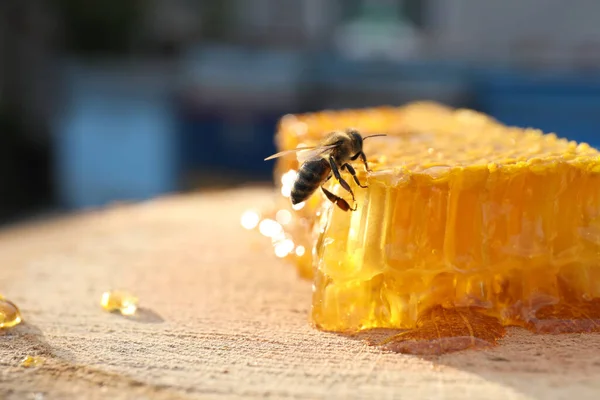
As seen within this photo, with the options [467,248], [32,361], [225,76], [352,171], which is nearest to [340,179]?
[352,171]

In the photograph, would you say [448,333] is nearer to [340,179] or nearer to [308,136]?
[340,179]

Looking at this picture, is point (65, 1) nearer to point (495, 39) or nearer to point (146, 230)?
point (495, 39)

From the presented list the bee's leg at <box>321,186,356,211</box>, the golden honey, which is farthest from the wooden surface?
the bee's leg at <box>321,186,356,211</box>

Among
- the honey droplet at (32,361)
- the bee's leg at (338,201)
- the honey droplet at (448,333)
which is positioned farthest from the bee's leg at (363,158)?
the honey droplet at (32,361)

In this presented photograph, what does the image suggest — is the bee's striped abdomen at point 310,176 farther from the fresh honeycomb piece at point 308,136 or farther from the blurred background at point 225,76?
the blurred background at point 225,76

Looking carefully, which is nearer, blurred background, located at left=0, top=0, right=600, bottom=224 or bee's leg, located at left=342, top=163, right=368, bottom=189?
bee's leg, located at left=342, top=163, right=368, bottom=189

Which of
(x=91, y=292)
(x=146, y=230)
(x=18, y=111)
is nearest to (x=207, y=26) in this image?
(x=18, y=111)

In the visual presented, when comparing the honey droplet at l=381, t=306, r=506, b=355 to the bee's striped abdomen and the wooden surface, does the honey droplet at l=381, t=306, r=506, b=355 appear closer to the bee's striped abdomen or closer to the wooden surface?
the wooden surface
